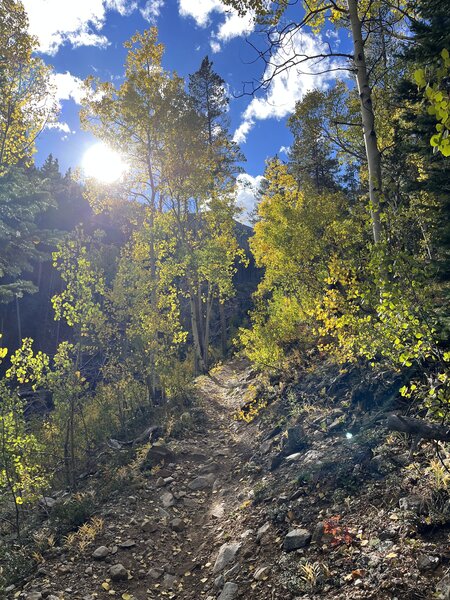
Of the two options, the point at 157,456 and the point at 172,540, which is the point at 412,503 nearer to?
the point at 172,540

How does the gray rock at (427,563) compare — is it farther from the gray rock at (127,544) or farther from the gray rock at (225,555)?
the gray rock at (127,544)

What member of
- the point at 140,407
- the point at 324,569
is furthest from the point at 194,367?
the point at 324,569

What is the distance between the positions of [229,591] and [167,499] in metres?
3.32

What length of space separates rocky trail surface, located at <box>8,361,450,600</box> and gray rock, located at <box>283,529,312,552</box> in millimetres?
14

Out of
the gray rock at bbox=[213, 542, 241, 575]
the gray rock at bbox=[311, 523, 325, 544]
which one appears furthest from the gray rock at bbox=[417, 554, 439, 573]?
the gray rock at bbox=[213, 542, 241, 575]

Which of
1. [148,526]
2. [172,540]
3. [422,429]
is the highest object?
[422,429]

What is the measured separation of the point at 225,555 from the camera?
5.10m

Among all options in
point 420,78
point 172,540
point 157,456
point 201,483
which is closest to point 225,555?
point 172,540

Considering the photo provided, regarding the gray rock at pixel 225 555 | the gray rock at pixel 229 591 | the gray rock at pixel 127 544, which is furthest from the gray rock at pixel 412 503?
the gray rock at pixel 127 544

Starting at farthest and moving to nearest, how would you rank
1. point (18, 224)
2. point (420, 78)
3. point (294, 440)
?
point (18, 224), point (294, 440), point (420, 78)

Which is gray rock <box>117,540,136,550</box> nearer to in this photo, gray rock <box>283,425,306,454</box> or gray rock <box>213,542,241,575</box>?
gray rock <box>213,542,241,575</box>

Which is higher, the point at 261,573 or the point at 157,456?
the point at 261,573

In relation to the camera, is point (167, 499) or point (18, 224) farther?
point (18, 224)

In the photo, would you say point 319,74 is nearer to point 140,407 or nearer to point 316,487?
point 316,487
